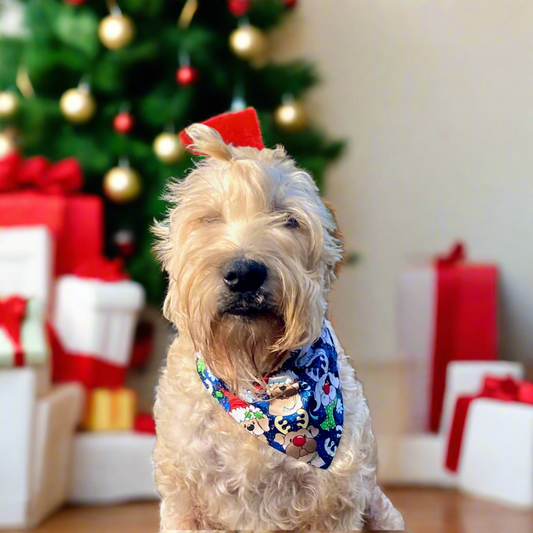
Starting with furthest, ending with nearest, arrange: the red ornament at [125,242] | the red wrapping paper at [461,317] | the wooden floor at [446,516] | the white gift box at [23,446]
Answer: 1. the red ornament at [125,242]
2. the white gift box at [23,446]
3. the red wrapping paper at [461,317]
4. the wooden floor at [446,516]

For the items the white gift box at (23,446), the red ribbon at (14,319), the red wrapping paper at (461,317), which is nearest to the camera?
the red wrapping paper at (461,317)

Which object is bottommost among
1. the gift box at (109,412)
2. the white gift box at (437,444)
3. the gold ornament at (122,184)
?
the gift box at (109,412)

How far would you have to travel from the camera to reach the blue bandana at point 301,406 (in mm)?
460

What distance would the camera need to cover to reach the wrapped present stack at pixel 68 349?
1.33 metres

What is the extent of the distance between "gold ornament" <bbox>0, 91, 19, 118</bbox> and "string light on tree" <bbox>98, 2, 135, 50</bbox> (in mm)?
281

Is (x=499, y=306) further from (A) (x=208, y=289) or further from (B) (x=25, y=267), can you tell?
(B) (x=25, y=267)

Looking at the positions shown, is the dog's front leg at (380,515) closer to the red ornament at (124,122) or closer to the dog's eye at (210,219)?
the dog's eye at (210,219)

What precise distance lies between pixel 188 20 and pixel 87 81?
10.8 inches

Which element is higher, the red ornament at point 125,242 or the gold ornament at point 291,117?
the gold ornament at point 291,117

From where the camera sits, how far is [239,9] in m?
1.55

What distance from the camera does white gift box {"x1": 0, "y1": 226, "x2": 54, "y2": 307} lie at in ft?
4.95

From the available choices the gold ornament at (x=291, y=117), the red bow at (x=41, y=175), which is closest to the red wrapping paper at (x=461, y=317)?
the gold ornament at (x=291, y=117)

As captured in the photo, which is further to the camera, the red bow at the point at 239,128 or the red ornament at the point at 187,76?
the red ornament at the point at 187,76

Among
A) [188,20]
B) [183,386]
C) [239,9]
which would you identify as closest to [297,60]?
[239,9]
